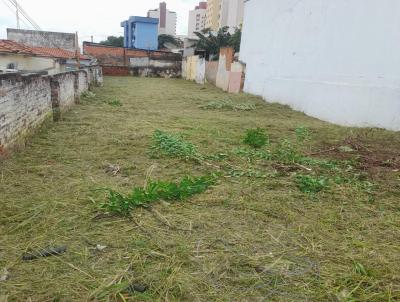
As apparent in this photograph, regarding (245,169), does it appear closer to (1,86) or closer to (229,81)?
(1,86)

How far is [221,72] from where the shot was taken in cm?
1995

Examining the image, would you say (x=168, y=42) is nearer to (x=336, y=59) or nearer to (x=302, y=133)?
(x=336, y=59)

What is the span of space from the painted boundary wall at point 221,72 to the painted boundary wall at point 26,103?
35.3 feet

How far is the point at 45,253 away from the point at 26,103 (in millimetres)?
3704

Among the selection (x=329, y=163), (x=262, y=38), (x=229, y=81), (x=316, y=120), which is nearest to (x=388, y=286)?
(x=329, y=163)

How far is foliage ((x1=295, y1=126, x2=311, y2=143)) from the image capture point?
7.11 m

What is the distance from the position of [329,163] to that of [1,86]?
4716 mm

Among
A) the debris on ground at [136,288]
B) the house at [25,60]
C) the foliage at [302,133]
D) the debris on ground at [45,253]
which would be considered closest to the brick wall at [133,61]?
the house at [25,60]

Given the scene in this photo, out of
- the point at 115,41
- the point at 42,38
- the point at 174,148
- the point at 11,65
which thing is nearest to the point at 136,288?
the point at 174,148

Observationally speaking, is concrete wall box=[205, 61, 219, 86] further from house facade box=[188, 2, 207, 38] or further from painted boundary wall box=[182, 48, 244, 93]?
house facade box=[188, 2, 207, 38]

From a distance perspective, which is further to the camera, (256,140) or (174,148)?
(256,140)

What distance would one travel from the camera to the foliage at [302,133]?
280 inches

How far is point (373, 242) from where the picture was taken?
3131 mm

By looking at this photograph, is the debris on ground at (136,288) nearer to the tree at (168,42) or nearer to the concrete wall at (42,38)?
the concrete wall at (42,38)
